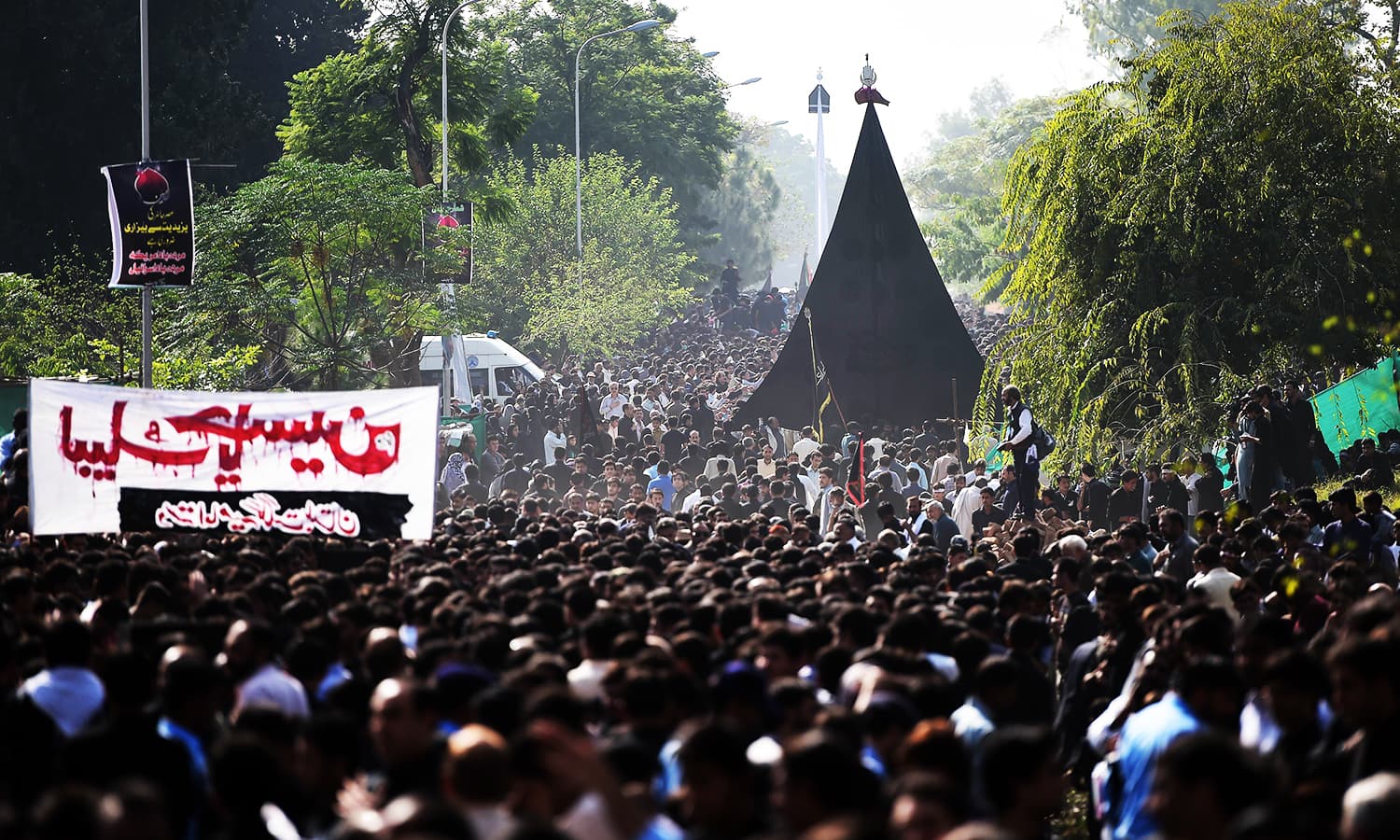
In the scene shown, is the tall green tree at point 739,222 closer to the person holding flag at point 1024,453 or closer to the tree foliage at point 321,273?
the tree foliage at point 321,273

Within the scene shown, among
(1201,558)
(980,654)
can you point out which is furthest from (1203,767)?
(1201,558)

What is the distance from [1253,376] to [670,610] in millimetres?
11528

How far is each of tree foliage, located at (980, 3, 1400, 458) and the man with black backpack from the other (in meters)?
1.01

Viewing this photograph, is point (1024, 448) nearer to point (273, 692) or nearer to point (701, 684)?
point (701, 684)

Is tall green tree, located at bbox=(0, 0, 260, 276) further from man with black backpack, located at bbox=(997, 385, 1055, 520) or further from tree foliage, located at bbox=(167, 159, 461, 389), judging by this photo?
man with black backpack, located at bbox=(997, 385, 1055, 520)

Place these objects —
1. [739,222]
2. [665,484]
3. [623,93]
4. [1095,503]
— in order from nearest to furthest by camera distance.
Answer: [1095,503] → [665,484] → [623,93] → [739,222]

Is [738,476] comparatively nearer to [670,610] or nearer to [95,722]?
[670,610]

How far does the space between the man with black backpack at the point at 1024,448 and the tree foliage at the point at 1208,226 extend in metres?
1.01

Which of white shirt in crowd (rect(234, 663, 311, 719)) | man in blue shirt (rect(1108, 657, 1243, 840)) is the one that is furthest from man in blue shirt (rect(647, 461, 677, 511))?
man in blue shirt (rect(1108, 657, 1243, 840))

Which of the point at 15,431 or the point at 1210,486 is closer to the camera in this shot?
the point at 15,431

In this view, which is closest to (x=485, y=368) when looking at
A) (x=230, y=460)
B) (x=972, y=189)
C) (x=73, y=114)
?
(x=73, y=114)

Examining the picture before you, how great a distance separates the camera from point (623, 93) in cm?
6112

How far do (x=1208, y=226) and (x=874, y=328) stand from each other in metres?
10.5

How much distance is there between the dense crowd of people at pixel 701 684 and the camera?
14.3ft
